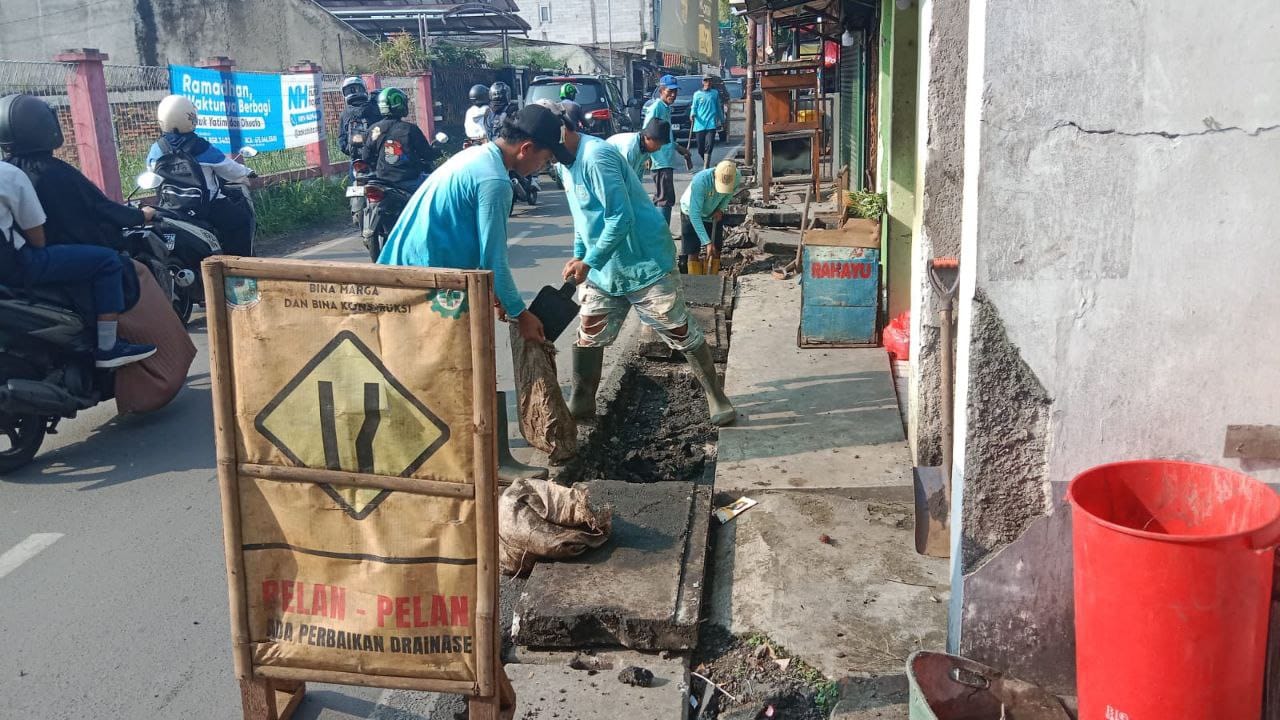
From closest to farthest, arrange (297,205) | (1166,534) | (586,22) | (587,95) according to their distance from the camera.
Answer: (1166,534) < (297,205) < (587,95) < (586,22)

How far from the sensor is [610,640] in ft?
11.6

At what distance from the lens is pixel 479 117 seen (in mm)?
15391

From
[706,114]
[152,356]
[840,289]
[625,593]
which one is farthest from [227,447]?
[706,114]

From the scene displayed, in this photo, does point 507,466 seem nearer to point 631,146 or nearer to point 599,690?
point 599,690

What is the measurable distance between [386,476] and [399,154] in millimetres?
7293

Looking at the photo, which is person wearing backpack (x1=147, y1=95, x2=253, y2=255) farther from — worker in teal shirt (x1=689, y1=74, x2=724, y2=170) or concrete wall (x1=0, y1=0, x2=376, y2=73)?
concrete wall (x1=0, y1=0, x2=376, y2=73)

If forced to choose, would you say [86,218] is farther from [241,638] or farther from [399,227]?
[241,638]

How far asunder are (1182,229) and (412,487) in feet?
6.77

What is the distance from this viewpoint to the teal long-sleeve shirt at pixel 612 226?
5234 millimetres

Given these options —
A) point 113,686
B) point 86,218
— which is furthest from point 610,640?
point 86,218

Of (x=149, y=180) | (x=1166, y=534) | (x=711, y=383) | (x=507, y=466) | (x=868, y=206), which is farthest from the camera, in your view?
(x=149, y=180)

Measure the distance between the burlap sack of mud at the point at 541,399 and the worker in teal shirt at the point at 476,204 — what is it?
371 mm

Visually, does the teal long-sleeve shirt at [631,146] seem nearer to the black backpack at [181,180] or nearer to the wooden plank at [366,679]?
the black backpack at [181,180]

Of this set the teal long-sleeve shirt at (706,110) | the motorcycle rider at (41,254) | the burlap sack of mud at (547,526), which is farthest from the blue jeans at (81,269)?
the teal long-sleeve shirt at (706,110)
